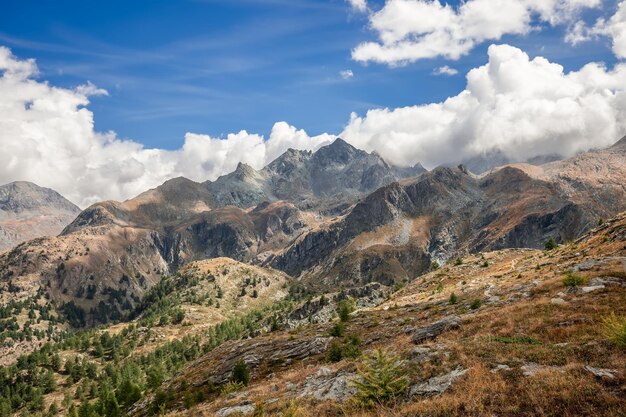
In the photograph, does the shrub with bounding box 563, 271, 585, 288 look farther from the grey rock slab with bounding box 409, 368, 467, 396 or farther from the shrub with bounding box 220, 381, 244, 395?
the shrub with bounding box 220, 381, 244, 395

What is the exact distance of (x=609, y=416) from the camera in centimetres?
1562

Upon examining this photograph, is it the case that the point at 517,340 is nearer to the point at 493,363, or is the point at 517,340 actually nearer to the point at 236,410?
the point at 493,363

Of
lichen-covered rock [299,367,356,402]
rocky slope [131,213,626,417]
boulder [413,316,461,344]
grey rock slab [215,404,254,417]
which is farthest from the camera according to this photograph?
boulder [413,316,461,344]

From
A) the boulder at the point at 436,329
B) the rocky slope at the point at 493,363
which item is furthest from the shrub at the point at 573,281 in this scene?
the boulder at the point at 436,329

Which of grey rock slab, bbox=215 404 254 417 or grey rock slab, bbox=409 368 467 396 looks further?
grey rock slab, bbox=215 404 254 417

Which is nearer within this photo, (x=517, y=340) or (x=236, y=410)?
(x=517, y=340)

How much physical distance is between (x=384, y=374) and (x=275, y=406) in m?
10.2

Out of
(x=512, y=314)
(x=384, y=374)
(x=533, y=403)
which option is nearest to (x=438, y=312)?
(x=512, y=314)

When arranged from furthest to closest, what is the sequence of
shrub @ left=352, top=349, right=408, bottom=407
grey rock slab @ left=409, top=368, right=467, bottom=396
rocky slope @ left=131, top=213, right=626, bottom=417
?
shrub @ left=352, top=349, right=408, bottom=407, grey rock slab @ left=409, top=368, right=467, bottom=396, rocky slope @ left=131, top=213, right=626, bottom=417

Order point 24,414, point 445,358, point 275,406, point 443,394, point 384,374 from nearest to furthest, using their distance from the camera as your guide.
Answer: point 443,394 < point 384,374 < point 445,358 < point 275,406 < point 24,414

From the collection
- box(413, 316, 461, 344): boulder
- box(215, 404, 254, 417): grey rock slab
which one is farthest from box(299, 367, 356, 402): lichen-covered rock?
box(413, 316, 461, 344): boulder

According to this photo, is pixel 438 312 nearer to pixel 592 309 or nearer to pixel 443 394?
pixel 592 309

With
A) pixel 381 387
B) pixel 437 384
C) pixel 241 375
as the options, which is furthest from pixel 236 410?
pixel 241 375

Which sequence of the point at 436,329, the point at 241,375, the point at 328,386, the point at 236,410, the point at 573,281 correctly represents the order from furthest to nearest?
the point at 241,375 < the point at 573,281 < the point at 436,329 < the point at 236,410 < the point at 328,386
